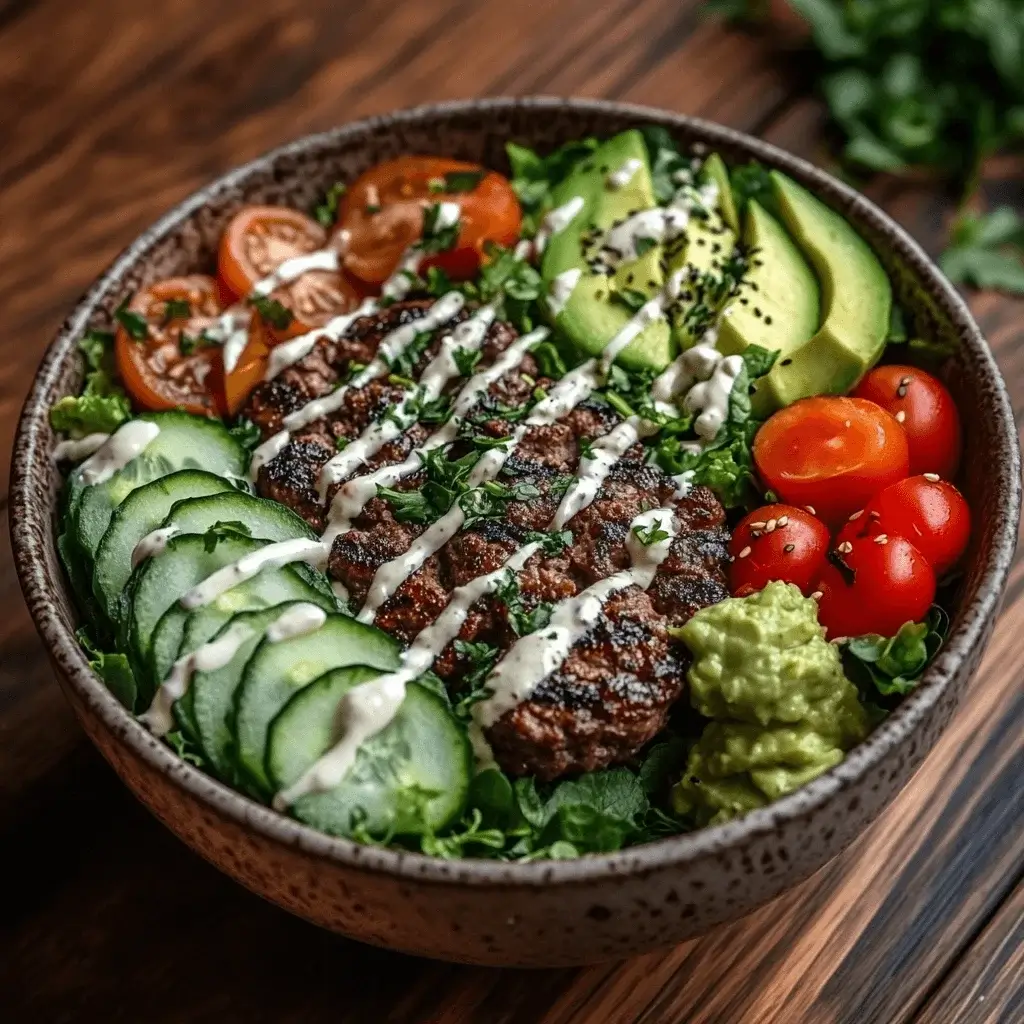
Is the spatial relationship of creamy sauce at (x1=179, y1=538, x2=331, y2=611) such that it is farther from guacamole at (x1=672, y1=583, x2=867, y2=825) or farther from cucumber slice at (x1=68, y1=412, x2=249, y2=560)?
guacamole at (x1=672, y1=583, x2=867, y2=825)

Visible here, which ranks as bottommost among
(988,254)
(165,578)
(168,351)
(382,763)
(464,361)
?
(988,254)

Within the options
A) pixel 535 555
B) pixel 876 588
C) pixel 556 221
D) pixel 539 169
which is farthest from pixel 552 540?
pixel 539 169

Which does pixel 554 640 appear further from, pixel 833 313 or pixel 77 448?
pixel 77 448

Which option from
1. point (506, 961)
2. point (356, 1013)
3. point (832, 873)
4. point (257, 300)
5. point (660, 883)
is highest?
point (257, 300)

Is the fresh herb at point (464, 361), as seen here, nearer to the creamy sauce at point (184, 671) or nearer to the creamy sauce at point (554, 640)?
the creamy sauce at point (554, 640)

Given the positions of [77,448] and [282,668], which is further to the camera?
[77,448]

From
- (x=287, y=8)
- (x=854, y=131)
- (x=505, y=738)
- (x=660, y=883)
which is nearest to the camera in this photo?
(x=660, y=883)

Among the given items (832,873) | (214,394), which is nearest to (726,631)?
(832,873)

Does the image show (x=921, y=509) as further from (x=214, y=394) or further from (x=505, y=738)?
(x=214, y=394)
